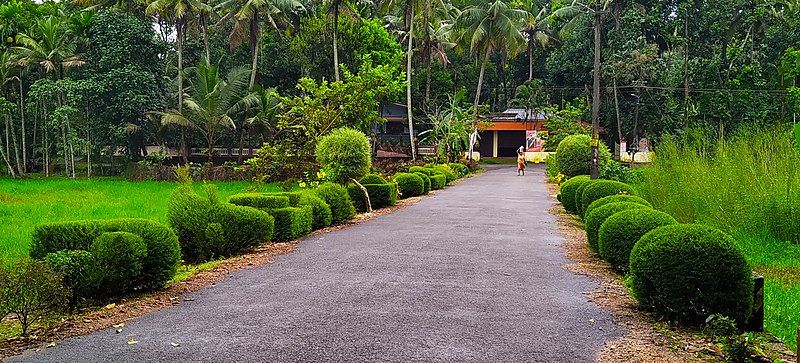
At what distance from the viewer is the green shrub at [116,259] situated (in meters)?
6.80

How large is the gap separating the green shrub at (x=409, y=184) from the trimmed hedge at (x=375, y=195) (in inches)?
122

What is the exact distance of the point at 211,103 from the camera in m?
33.0

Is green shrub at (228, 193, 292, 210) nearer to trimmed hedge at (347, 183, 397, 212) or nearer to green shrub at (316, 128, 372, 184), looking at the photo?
green shrub at (316, 128, 372, 184)

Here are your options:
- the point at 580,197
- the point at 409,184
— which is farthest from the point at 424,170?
the point at 580,197

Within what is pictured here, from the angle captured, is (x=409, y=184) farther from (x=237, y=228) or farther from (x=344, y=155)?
(x=237, y=228)

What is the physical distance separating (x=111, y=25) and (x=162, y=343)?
3393 cm

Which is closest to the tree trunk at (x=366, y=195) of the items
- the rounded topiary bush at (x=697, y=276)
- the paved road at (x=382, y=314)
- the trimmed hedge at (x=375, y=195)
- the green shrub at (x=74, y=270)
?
the trimmed hedge at (x=375, y=195)

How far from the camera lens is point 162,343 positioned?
557 cm

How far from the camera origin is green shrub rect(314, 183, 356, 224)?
47.2 ft

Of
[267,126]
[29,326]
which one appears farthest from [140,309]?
[267,126]

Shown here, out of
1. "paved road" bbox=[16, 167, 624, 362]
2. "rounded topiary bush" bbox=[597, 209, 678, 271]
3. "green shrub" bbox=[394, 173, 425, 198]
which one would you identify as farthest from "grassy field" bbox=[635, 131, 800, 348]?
"green shrub" bbox=[394, 173, 425, 198]

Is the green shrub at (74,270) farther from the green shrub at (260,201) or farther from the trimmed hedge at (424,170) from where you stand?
the trimmed hedge at (424,170)

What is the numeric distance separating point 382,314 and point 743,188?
8.17 metres

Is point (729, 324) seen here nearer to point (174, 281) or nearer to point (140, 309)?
point (140, 309)
